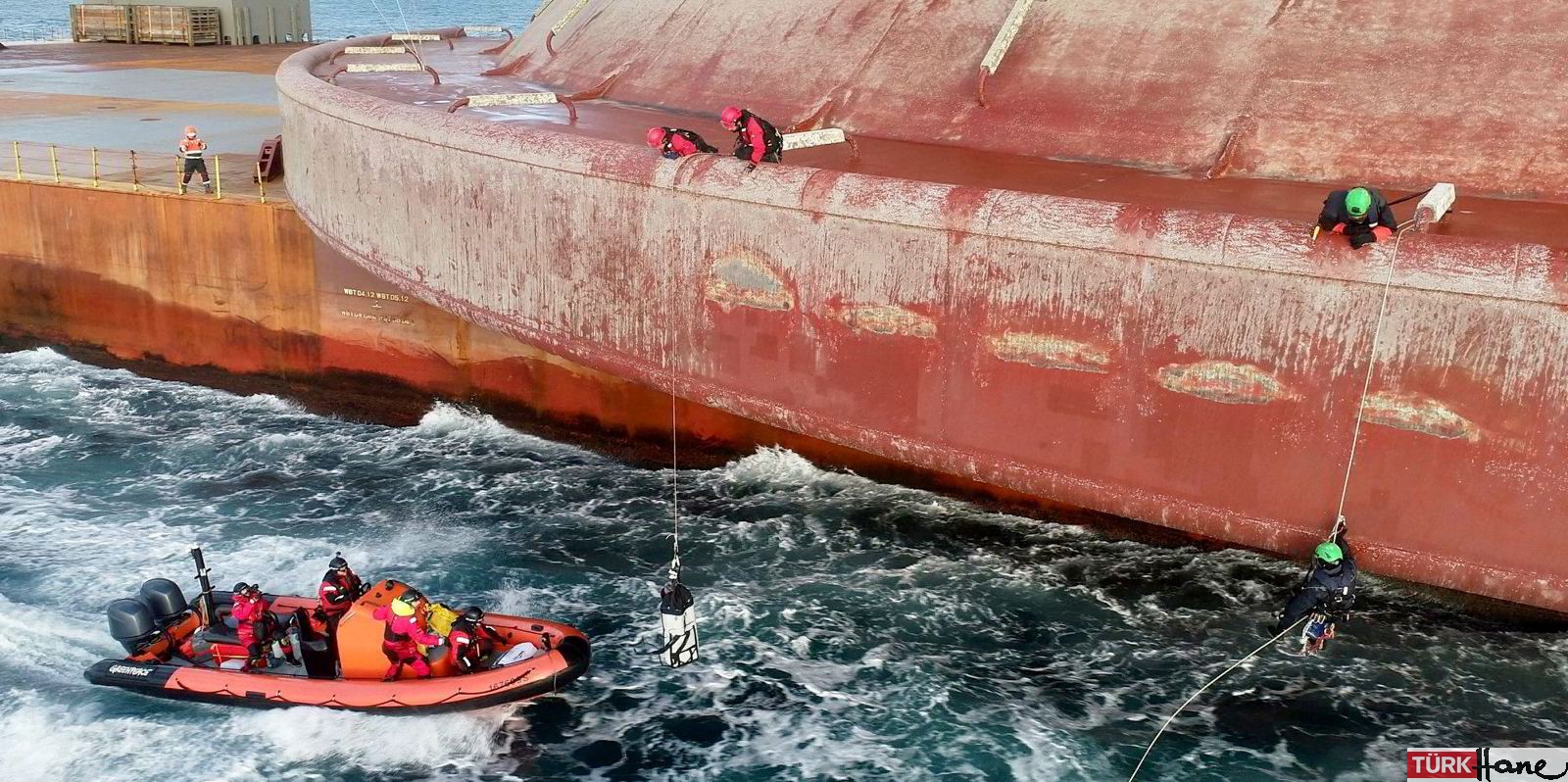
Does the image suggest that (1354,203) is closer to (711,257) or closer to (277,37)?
(711,257)

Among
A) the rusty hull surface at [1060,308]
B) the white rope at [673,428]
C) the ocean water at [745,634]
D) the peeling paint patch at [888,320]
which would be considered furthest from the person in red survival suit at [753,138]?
the ocean water at [745,634]

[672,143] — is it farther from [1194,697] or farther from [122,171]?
[122,171]

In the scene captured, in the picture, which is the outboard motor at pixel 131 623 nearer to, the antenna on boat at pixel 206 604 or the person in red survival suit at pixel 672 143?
the antenna on boat at pixel 206 604

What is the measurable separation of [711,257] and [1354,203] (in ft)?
18.8

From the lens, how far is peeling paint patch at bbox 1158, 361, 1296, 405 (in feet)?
32.5

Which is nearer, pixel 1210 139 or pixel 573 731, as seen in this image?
pixel 573 731

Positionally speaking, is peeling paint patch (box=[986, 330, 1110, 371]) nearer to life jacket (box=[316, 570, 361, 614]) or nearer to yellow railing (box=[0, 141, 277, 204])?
life jacket (box=[316, 570, 361, 614])

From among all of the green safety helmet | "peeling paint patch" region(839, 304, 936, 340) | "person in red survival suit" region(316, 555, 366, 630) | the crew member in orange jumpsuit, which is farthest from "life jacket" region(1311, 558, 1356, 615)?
the crew member in orange jumpsuit

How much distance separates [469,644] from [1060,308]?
19.4ft

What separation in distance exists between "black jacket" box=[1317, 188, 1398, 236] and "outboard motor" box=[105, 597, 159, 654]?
10.6 m

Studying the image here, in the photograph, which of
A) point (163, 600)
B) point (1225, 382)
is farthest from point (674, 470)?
point (1225, 382)

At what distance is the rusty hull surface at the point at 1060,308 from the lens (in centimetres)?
930

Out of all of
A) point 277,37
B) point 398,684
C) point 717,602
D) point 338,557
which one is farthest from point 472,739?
point 277,37

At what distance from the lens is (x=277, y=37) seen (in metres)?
42.4
